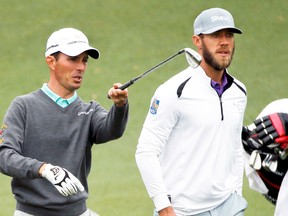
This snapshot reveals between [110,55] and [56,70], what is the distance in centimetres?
796

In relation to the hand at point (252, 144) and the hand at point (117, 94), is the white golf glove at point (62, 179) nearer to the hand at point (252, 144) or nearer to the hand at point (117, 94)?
the hand at point (117, 94)

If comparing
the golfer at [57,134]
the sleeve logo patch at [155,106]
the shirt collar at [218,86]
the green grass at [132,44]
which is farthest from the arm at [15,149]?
the green grass at [132,44]

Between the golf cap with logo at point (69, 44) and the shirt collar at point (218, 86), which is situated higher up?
the golf cap with logo at point (69, 44)

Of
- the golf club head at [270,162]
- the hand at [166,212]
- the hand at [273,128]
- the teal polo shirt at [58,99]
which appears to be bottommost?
the hand at [166,212]

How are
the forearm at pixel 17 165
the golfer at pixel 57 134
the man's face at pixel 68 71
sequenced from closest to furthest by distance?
the forearm at pixel 17 165 < the golfer at pixel 57 134 < the man's face at pixel 68 71

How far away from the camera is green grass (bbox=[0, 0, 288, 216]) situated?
43.7ft

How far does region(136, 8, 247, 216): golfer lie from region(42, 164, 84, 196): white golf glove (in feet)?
1.65

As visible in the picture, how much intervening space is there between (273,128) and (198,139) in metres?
1.50

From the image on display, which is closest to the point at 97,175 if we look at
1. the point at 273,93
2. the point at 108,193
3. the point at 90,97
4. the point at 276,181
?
the point at 108,193

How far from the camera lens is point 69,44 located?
6.73 metres

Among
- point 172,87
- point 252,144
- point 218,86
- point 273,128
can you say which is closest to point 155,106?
point 172,87

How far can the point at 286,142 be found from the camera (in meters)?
4.94

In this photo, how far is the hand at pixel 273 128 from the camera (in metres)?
4.91

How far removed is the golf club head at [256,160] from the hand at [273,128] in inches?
7.6
